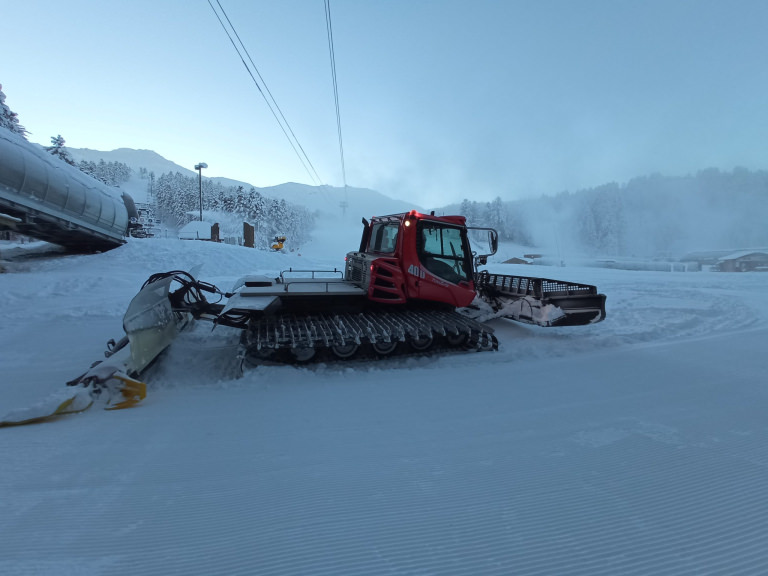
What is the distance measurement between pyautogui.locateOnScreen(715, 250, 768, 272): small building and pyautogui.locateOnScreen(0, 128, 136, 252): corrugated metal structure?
109 ft

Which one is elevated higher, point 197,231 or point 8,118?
point 8,118

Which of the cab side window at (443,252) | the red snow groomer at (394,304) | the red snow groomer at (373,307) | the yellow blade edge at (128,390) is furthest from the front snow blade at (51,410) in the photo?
the cab side window at (443,252)

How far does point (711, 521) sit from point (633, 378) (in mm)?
2759

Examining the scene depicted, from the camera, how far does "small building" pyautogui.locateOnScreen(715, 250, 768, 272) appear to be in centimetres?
2341

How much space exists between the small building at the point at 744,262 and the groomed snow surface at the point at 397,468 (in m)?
25.1

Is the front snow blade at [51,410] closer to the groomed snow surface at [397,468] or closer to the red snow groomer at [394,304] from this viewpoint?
the groomed snow surface at [397,468]

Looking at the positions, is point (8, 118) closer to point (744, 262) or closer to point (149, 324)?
point (149, 324)

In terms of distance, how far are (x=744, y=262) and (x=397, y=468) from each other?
3153 cm

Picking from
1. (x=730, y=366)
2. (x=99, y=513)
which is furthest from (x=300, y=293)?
(x=730, y=366)

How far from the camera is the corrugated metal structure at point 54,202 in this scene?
1127cm

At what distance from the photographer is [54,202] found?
1230cm

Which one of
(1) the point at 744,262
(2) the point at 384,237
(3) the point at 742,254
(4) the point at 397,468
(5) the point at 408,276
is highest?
(3) the point at 742,254

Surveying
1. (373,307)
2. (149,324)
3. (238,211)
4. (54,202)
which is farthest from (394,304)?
(238,211)

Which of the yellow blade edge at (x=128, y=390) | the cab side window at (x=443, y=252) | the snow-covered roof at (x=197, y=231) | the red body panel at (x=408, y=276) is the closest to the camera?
the yellow blade edge at (x=128, y=390)
